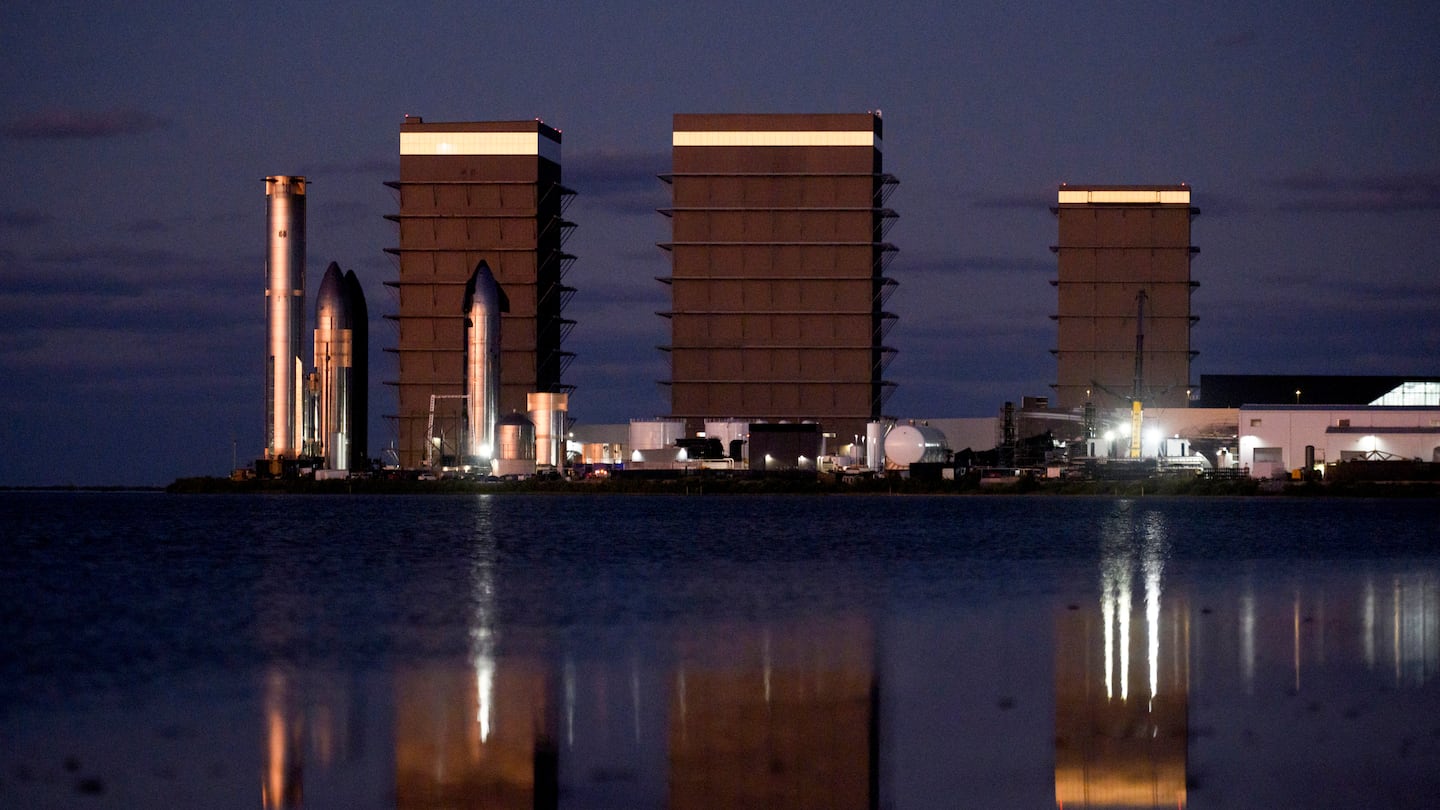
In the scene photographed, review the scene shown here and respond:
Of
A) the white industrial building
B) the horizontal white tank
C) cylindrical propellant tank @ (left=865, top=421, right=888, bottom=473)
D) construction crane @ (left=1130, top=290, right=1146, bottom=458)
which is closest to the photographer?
the white industrial building

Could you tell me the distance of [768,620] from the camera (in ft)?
88.0

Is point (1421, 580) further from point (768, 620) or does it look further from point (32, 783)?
point (32, 783)

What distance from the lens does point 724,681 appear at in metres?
19.4

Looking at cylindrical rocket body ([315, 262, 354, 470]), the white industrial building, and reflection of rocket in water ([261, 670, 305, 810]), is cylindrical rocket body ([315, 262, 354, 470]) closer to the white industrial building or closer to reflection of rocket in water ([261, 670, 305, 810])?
the white industrial building

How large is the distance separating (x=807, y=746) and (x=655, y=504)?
8201 cm

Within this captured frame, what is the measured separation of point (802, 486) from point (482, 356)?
21033 mm

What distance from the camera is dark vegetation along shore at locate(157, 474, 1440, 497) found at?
3804 inches

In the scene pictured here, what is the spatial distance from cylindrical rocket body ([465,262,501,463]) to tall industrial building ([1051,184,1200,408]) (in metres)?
39.7

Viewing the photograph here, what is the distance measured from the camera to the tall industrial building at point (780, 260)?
4877 inches

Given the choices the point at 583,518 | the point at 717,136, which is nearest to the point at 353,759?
the point at 583,518

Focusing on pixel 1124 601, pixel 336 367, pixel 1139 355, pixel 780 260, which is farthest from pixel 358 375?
pixel 1124 601

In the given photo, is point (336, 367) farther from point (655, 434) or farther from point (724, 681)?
point (724, 681)

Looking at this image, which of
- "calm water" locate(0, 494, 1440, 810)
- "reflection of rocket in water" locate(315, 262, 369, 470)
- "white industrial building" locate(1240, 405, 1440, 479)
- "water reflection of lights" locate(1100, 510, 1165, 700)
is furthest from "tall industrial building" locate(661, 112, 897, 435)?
"calm water" locate(0, 494, 1440, 810)

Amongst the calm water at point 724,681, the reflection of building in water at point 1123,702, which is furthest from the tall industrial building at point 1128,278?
the reflection of building in water at point 1123,702
